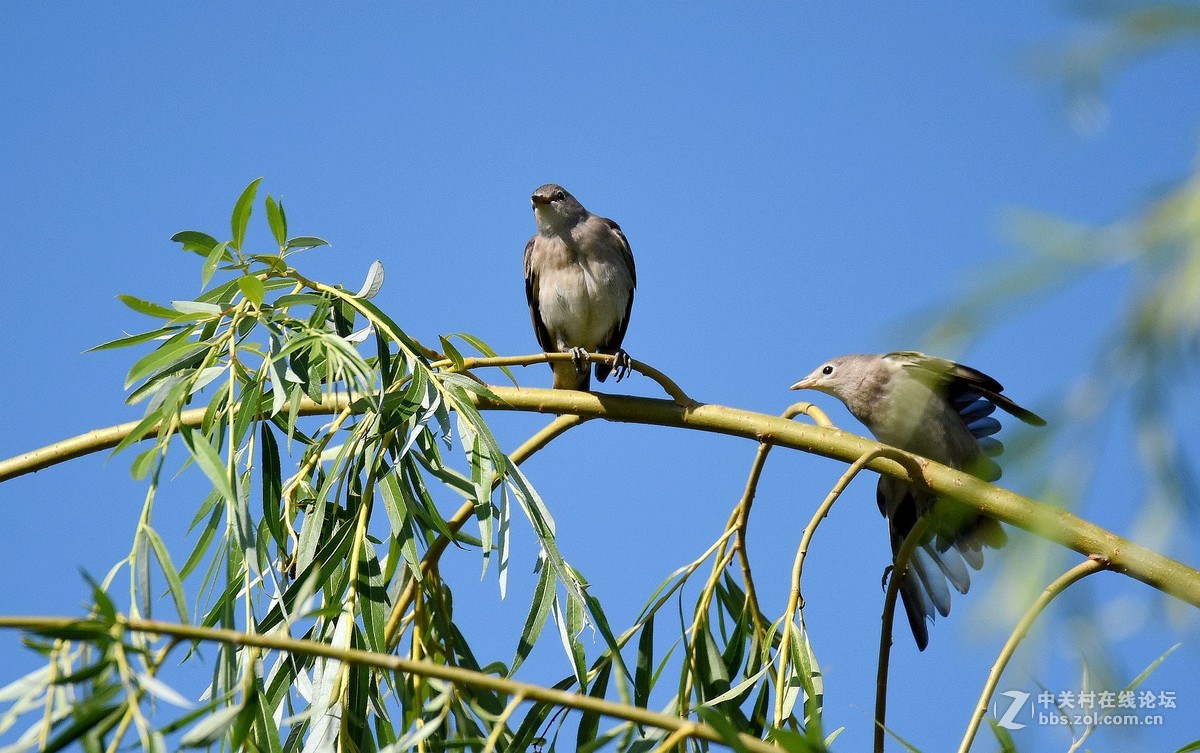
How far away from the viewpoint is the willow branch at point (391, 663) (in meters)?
1.67

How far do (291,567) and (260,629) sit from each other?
433mm

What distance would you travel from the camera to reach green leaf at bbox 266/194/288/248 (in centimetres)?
339

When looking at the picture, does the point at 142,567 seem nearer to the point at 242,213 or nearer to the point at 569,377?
the point at 242,213

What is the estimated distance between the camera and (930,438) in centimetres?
448

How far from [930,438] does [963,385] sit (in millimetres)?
239

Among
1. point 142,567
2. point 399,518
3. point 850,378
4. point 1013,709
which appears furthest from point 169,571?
point 850,378

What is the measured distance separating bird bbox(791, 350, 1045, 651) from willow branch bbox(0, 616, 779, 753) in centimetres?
254

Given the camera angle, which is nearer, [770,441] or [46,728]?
[46,728]

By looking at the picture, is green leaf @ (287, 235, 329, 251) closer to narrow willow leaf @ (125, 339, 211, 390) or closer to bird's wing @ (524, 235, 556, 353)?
narrow willow leaf @ (125, 339, 211, 390)

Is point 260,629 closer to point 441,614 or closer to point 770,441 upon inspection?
point 441,614

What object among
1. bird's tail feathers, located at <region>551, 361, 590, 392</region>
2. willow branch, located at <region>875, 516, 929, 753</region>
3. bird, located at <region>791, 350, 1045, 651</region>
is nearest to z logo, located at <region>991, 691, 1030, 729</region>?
willow branch, located at <region>875, 516, 929, 753</region>

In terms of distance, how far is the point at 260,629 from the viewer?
2785 millimetres

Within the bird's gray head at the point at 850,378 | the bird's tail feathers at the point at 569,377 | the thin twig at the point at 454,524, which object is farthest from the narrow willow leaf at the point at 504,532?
the bird's tail feathers at the point at 569,377

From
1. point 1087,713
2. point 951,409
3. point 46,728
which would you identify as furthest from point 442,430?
point 951,409
